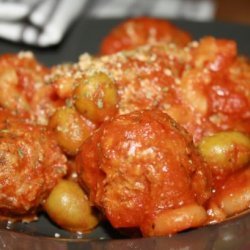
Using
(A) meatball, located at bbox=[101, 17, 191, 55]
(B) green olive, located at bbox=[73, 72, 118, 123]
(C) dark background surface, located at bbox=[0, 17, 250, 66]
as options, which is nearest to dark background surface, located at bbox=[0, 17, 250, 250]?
(C) dark background surface, located at bbox=[0, 17, 250, 66]

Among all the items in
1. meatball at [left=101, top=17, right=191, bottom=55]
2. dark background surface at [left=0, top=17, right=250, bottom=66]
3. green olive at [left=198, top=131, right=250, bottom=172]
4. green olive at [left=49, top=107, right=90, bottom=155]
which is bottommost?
dark background surface at [left=0, top=17, right=250, bottom=66]

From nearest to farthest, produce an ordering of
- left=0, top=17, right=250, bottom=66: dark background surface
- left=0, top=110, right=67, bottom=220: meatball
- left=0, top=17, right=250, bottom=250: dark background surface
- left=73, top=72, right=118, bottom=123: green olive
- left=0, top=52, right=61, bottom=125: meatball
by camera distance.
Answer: left=0, top=17, right=250, bottom=250: dark background surface → left=0, top=110, right=67, bottom=220: meatball → left=73, top=72, right=118, bottom=123: green olive → left=0, top=52, right=61, bottom=125: meatball → left=0, top=17, right=250, bottom=66: dark background surface

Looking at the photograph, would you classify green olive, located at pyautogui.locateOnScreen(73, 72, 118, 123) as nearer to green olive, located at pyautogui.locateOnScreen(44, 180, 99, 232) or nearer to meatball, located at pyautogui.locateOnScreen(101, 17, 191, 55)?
green olive, located at pyautogui.locateOnScreen(44, 180, 99, 232)

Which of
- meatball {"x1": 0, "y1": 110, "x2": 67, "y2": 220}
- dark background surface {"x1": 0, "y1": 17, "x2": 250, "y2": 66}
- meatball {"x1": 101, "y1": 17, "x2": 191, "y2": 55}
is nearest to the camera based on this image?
meatball {"x1": 0, "y1": 110, "x2": 67, "y2": 220}

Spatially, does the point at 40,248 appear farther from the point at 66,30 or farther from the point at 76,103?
the point at 66,30

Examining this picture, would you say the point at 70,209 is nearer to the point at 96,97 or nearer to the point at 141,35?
the point at 96,97

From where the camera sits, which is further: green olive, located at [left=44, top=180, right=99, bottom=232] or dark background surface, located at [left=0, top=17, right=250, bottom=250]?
green olive, located at [left=44, top=180, right=99, bottom=232]
